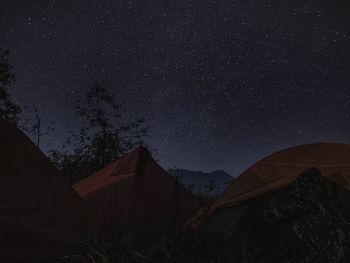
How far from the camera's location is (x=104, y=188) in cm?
664

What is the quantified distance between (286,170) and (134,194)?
8.49 ft

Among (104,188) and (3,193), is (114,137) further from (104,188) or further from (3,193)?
(3,193)

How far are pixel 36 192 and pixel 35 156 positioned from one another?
42 cm

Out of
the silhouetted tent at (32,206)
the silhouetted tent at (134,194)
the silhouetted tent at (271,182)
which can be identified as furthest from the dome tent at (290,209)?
the silhouetted tent at (32,206)

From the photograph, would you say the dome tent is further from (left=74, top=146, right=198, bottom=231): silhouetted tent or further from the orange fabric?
(left=74, top=146, right=198, bottom=231): silhouetted tent

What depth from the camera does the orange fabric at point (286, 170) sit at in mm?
4797

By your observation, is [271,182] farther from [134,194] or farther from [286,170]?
[134,194]

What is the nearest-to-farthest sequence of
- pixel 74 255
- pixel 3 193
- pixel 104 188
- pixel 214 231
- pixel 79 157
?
1. pixel 74 255
2. pixel 3 193
3. pixel 214 231
4. pixel 104 188
5. pixel 79 157

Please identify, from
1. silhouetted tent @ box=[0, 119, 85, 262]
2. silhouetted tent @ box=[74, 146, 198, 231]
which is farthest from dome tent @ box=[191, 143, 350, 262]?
silhouetted tent @ box=[0, 119, 85, 262]

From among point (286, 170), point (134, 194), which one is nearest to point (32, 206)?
point (134, 194)

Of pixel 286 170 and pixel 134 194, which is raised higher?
pixel 134 194

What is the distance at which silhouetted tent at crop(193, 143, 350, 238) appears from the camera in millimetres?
4766

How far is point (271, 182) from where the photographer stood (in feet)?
16.2

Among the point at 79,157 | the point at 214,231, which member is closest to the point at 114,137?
the point at 79,157
